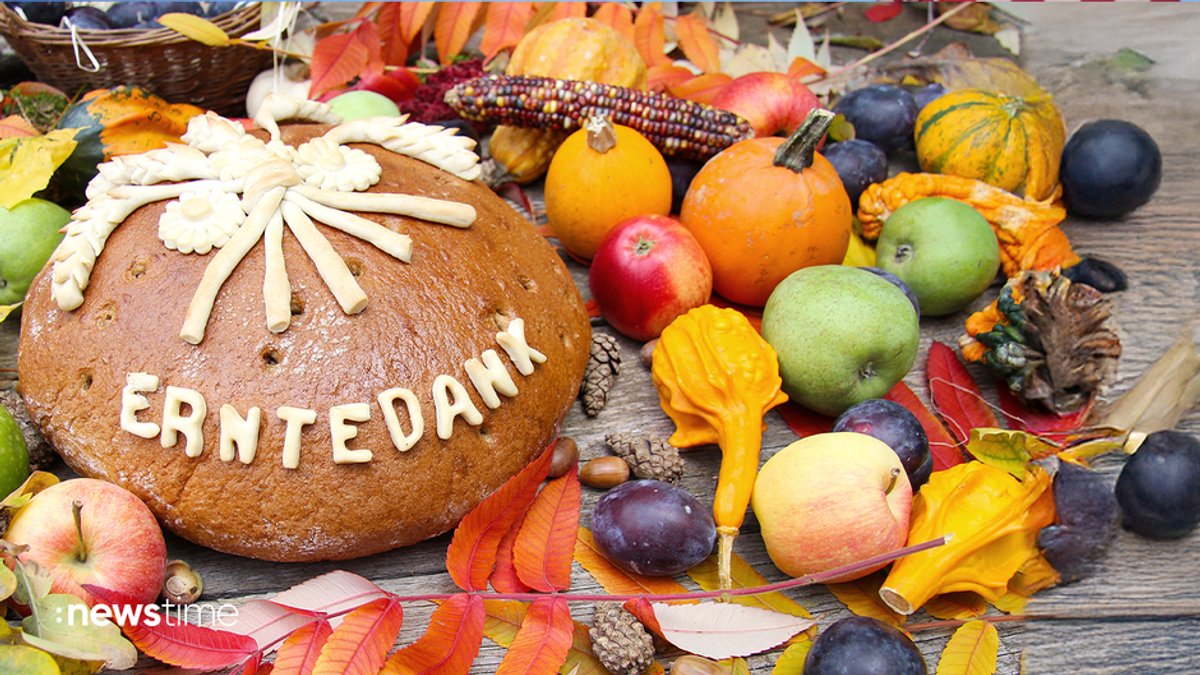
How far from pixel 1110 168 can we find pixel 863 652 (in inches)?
73.3

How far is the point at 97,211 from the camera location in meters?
1.46

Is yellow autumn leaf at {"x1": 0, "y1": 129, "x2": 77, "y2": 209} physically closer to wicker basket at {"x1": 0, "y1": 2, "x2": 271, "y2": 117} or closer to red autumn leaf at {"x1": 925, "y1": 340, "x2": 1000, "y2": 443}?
wicker basket at {"x1": 0, "y1": 2, "x2": 271, "y2": 117}

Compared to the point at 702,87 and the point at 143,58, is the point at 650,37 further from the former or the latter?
the point at 143,58

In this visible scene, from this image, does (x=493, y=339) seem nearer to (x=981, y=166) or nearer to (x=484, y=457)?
(x=484, y=457)

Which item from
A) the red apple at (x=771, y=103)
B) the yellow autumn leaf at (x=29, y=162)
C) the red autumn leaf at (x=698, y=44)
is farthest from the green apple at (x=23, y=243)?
the red autumn leaf at (x=698, y=44)

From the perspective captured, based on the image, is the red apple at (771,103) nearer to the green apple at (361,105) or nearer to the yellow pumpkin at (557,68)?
the yellow pumpkin at (557,68)

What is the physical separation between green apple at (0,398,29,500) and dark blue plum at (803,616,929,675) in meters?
1.48

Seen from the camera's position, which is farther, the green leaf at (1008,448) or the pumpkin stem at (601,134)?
the pumpkin stem at (601,134)

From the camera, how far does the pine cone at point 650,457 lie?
1568mm

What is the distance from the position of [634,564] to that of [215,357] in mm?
851

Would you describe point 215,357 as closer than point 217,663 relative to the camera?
No

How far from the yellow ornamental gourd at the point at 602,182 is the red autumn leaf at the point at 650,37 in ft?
2.69

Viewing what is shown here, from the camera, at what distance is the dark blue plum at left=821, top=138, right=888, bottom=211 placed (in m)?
2.26

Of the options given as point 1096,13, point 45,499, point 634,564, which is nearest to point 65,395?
point 45,499
